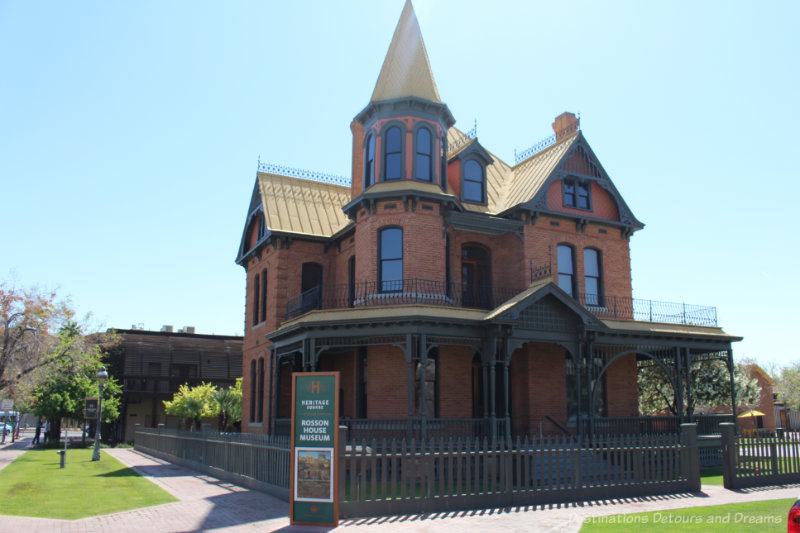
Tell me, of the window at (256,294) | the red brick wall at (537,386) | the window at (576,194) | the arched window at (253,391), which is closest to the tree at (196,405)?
the arched window at (253,391)

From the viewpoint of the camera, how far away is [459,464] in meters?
12.6

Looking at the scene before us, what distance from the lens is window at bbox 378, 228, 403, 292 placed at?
68.9 ft

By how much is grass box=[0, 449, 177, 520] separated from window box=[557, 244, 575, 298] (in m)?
14.6

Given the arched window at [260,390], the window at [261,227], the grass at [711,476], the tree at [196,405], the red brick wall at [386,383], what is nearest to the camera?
the grass at [711,476]

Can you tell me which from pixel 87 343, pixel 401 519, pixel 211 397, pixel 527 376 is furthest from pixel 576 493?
pixel 87 343

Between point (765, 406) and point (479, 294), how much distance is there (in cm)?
4154

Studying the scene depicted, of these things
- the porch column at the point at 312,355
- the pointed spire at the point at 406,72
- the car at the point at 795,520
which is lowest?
the car at the point at 795,520

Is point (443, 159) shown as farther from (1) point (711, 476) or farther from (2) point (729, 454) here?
(1) point (711, 476)

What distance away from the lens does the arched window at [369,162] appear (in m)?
22.7

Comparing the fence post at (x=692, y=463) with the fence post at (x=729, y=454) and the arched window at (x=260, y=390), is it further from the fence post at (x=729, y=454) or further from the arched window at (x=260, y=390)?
the arched window at (x=260, y=390)

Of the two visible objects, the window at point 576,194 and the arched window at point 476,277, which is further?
the window at point 576,194

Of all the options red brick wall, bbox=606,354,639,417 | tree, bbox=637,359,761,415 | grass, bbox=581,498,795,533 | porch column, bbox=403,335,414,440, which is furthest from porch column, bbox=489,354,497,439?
tree, bbox=637,359,761,415

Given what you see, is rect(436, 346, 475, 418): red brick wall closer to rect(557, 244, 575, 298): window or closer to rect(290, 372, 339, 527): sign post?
rect(557, 244, 575, 298): window

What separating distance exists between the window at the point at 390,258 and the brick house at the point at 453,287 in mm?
48
